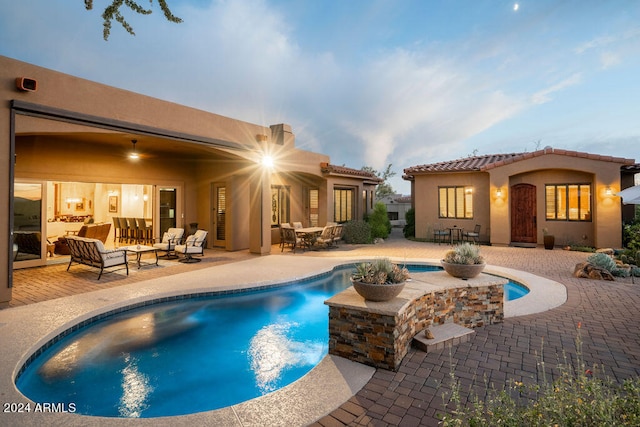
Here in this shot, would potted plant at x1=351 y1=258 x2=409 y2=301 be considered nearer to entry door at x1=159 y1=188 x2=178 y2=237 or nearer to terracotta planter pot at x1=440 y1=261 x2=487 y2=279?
terracotta planter pot at x1=440 y1=261 x2=487 y2=279

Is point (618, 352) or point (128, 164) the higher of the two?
point (128, 164)

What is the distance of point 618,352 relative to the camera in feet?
14.1

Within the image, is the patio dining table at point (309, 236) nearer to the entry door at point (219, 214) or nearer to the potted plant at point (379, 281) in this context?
the entry door at point (219, 214)

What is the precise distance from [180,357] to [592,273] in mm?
9750

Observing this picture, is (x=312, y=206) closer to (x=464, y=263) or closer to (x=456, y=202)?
(x=456, y=202)

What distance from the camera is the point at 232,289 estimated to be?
786cm

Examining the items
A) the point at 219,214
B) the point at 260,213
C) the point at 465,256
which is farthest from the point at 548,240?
the point at 219,214

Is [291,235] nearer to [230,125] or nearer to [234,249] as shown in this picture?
[234,249]

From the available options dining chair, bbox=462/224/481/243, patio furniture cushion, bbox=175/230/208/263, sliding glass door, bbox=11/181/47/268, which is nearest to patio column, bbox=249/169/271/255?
patio furniture cushion, bbox=175/230/208/263

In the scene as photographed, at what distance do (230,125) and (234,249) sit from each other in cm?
511

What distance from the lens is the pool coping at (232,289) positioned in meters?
2.97

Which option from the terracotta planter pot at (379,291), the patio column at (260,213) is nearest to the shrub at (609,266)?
the terracotta planter pot at (379,291)

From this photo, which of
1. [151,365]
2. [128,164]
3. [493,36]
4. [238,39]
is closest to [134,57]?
[238,39]

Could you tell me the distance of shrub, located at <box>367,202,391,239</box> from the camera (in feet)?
59.7
